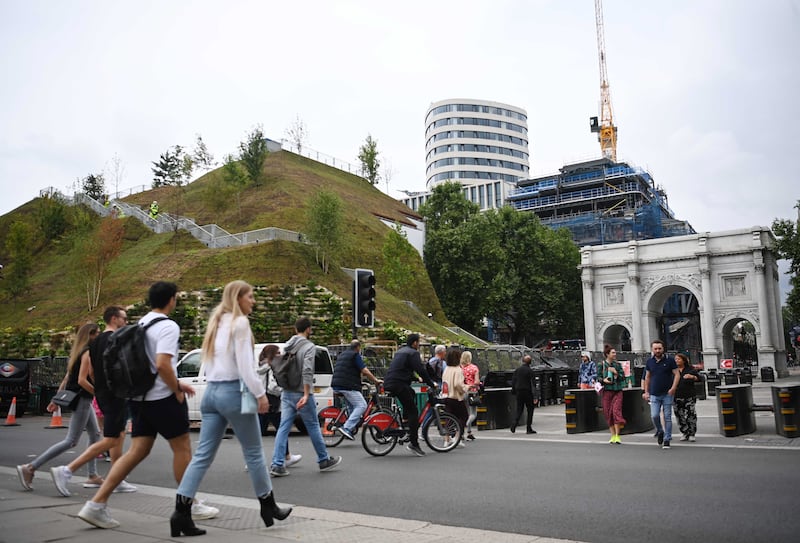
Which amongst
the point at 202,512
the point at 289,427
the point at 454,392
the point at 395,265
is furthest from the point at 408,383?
the point at 395,265

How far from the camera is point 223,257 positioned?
154ft

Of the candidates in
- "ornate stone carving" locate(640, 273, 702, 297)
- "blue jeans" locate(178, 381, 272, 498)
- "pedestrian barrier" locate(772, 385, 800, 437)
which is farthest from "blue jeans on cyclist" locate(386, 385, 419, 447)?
"ornate stone carving" locate(640, 273, 702, 297)

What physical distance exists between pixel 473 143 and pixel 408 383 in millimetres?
134687

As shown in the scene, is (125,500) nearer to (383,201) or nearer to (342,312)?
(342,312)

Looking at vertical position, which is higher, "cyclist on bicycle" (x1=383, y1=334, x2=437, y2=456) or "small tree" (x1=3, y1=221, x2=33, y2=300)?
"small tree" (x1=3, y1=221, x2=33, y2=300)

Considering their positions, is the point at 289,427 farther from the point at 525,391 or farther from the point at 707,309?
the point at 707,309

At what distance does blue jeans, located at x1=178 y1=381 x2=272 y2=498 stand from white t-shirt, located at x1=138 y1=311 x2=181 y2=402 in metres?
0.37

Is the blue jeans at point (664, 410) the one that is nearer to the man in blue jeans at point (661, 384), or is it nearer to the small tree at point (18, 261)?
the man in blue jeans at point (661, 384)

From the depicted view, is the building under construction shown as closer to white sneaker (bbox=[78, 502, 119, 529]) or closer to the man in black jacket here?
the man in black jacket

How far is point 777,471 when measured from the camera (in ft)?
28.6

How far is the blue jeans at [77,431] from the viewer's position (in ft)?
27.4

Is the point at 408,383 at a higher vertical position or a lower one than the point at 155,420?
higher

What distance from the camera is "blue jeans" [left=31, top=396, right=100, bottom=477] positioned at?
8.36 metres

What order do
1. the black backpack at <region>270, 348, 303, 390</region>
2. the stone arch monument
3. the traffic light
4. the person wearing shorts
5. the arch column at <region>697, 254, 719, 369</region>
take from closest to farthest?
the person wearing shorts < the black backpack at <region>270, 348, 303, 390</region> < the traffic light < the stone arch monument < the arch column at <region>697, 254, 719, 369</region>
